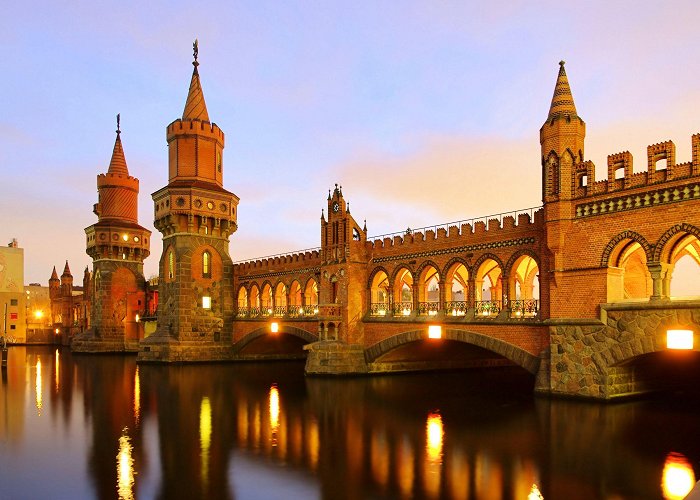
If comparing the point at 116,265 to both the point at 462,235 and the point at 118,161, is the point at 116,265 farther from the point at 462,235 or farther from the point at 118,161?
the point at 462,235

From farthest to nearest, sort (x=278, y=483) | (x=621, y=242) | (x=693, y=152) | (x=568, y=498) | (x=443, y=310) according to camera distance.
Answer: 1. (x=443, y=310)
2. (x=621, y=242)
3. (x=693, y=152)
4. (x=278, y=483)
5. (x=568, y=498)

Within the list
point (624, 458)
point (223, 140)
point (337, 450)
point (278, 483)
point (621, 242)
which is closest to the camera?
point (278, 483)

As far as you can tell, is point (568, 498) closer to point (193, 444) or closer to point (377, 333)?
point (193, 444)

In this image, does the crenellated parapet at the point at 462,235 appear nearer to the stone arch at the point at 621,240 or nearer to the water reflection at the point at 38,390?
the stone arch at the point at 621,240

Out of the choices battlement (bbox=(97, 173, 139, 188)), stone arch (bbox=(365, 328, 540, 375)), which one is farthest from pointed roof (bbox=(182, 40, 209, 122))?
stone arch (bbox=(365, 328, 540, 375))

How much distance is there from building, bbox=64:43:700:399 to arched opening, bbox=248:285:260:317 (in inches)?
5.0

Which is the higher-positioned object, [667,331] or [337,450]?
[667,331]

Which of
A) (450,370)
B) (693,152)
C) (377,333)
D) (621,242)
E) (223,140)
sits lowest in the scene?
(450,370)

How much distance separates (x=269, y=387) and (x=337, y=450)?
13356 mm

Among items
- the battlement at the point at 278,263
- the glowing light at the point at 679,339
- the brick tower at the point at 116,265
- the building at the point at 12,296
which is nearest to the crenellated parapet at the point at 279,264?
the battlement at the point at 278,263

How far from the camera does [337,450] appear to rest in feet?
47.5

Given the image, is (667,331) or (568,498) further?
(667,331)

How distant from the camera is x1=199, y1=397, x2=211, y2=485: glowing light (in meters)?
12.6

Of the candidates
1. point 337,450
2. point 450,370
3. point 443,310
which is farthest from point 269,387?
point 337,450
